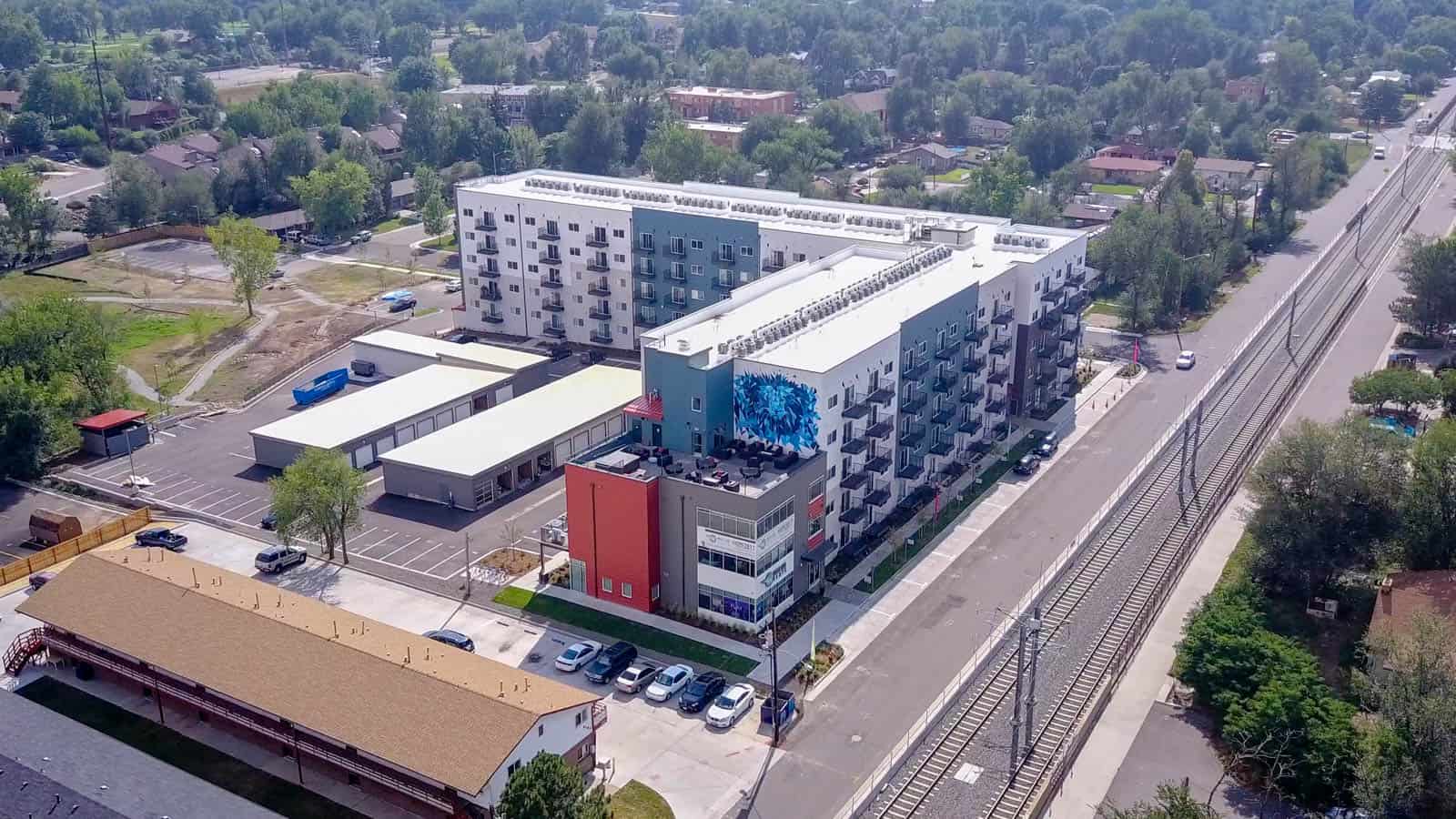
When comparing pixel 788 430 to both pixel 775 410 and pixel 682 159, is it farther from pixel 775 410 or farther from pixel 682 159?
pixel 682 159

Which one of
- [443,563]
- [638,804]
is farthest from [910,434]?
[638,804]

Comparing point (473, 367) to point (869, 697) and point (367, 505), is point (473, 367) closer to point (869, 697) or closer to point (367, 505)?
point (367, 505)

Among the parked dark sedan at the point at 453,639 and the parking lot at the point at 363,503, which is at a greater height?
the parked dark sedan at the point at 453,639

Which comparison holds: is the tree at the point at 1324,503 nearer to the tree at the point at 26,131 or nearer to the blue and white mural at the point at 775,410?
the blue and white mural at the point at 775,410

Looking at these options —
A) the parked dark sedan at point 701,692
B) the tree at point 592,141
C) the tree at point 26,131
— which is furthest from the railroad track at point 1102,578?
the tree at point 26,131

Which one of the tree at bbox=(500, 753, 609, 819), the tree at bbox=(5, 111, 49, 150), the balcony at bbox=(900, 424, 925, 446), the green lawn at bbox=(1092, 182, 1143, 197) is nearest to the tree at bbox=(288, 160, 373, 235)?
the tree at bbox=(5, 111, 49, 150)
